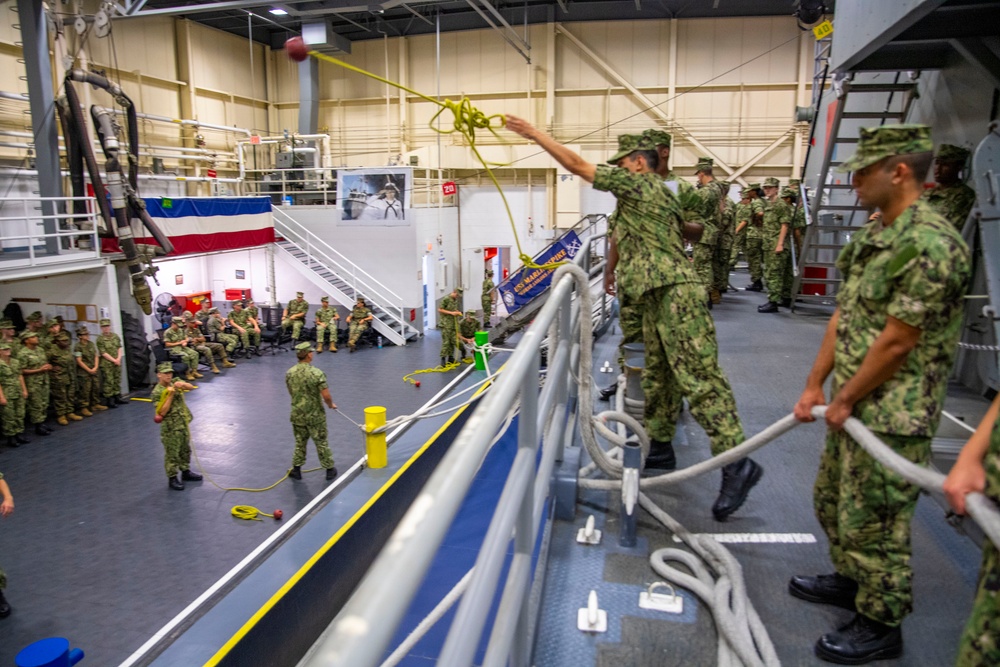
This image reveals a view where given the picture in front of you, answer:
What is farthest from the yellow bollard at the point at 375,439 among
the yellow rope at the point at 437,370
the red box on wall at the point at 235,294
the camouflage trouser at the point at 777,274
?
the red box on wall at the point at 235,294

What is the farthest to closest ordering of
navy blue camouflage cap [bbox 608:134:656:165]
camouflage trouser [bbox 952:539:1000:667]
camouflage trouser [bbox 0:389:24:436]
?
camouflage trouser [bbox 0:389:24:436], navy blue camouflage cap [bbox 608:134:656:165], camouflage trouser [bbox 952:539:1000:667]

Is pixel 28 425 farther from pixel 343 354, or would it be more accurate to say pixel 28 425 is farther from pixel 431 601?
pixel 431 601

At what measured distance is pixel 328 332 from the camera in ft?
54.0

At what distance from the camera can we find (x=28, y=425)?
10742 mm

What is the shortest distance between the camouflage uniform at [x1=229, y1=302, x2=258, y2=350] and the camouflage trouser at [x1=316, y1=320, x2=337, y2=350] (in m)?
1.40

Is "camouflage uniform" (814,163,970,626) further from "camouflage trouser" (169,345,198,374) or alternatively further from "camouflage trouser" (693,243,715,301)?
"camouflage trouser" (169,345,198,374)

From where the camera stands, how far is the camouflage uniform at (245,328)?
15.4 metres

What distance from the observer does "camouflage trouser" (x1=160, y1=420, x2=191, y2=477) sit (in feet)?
26.8

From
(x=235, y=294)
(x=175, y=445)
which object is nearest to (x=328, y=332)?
(x=235, y=294)

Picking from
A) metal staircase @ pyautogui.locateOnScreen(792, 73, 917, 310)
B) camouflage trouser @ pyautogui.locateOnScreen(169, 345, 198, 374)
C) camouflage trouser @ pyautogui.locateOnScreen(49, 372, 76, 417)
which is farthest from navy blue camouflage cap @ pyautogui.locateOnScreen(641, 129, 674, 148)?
camouflage trouser @ pyautogui.locateOnScreen(169, 345, 198, 374)

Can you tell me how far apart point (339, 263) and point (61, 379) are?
29.4ft

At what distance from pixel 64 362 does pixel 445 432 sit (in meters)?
6.68

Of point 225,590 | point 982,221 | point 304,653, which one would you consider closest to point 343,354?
point 225,590

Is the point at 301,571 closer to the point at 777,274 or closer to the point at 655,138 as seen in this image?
the point at 655,138
